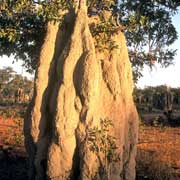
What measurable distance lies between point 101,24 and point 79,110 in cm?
179

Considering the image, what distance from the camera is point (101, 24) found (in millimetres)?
9359

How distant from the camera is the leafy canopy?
949 cm

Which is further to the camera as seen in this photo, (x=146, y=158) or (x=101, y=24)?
(x=146, y=158)

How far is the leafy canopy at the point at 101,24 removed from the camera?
31.1 ft

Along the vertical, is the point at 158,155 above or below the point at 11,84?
below

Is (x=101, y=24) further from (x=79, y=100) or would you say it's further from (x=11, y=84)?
(x=11, y=84)

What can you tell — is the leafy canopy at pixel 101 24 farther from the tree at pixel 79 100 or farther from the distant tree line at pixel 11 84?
the distant tree line at pixel 11 84

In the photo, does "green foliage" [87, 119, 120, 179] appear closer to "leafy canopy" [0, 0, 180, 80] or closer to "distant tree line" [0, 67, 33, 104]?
"leafy canopy" [0, 0, 180, 80]

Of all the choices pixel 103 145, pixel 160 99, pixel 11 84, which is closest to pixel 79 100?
pixel 103 145

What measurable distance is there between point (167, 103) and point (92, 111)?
127 feet

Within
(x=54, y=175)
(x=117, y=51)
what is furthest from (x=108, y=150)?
(x=117, y=51)

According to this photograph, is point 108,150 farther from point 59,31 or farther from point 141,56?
point 141,56

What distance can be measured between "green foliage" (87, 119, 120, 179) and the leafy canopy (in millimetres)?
1896

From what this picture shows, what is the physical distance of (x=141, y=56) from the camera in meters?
11.2
